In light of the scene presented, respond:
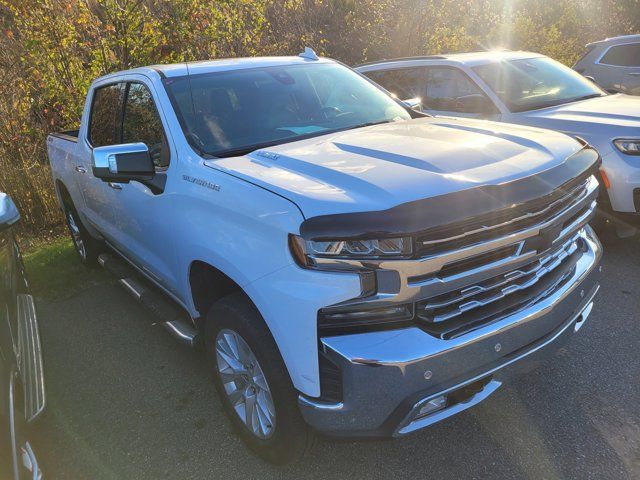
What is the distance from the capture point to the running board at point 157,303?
3.02m

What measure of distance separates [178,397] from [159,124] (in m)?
1.65

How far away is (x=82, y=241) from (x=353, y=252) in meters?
4.21

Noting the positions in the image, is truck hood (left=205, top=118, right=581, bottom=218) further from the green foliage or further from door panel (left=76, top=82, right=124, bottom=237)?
the green foliage

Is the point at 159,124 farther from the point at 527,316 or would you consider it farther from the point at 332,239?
the point at 527,316

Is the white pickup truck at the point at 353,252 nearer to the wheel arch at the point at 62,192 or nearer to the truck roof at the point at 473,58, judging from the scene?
the wheel arch at the point at 62,192

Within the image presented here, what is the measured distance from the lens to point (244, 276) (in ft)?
7.36

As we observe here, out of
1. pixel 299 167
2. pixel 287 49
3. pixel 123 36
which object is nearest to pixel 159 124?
pixel 299 167

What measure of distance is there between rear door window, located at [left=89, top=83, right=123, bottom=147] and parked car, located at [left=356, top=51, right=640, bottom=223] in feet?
11.0

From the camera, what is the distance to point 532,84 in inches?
225

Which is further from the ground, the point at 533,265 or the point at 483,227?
the point at 483,227

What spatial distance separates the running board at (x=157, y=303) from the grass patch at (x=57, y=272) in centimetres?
86

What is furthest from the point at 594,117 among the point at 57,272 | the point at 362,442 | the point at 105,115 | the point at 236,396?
the point at 57,272

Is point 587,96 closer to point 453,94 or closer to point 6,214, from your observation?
point 453,94

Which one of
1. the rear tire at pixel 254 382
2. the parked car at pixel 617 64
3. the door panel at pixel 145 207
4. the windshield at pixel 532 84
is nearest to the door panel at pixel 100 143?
the door panel at pixel 145 207
